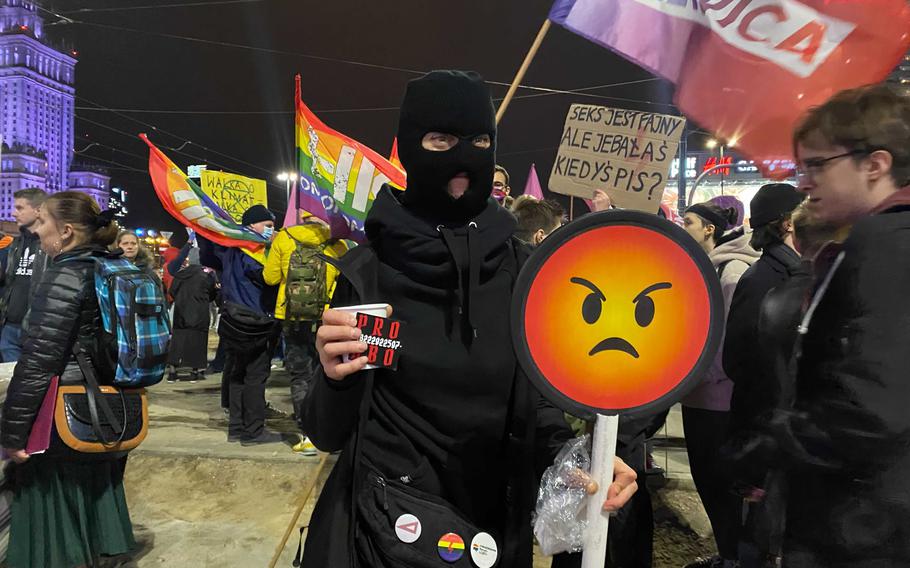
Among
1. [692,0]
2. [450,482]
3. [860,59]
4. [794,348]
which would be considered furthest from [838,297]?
[692,0]

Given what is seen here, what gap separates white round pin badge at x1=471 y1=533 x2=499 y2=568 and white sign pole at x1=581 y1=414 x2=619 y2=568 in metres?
0.37

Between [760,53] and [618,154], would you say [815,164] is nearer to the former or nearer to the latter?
[760,53]

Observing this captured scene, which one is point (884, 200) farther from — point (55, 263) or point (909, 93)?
point (55, 263)

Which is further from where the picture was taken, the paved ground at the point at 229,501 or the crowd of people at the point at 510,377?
the paved ground at the point at 229,501

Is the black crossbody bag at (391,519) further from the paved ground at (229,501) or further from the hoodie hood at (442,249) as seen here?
the paved ground at (229,501)

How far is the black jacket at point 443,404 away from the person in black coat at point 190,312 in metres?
7.15

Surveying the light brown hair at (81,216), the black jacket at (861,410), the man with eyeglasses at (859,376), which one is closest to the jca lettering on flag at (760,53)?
the man with eyeglasses at (859,376)

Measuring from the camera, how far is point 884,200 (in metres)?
1.28

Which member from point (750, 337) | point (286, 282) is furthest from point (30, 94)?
point (750, 337)

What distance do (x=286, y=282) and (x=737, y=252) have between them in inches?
140

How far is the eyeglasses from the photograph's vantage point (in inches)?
54.3

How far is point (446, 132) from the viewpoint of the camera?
1467 millimetres

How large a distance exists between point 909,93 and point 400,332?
4.39ft

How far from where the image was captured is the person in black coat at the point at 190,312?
7855mm
